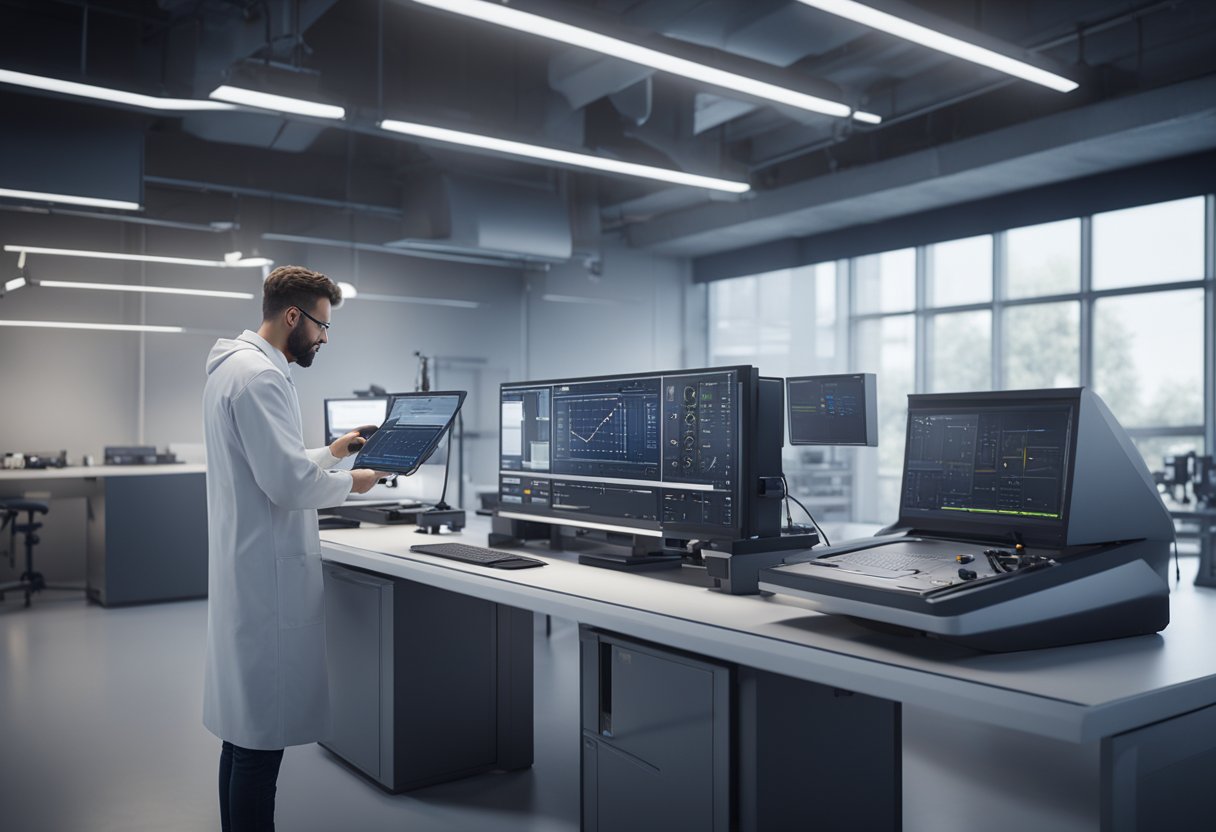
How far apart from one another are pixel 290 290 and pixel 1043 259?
24.3ft

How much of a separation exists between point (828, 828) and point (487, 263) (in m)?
7.83

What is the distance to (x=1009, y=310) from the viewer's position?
8.31 m

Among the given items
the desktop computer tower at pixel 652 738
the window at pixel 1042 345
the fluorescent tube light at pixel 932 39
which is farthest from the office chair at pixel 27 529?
the window at pixel 1042 345

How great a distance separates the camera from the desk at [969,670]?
137 centimetres

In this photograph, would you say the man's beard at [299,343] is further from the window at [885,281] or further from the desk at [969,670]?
the window at [885,281]

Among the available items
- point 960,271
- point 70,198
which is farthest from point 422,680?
point 960,271

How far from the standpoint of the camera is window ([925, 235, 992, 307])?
27.9 feet

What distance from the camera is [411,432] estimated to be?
3.05 m

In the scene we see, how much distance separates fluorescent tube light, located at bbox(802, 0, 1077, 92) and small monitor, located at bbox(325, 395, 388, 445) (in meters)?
2.58

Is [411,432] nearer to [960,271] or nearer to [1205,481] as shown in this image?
[1205,481]

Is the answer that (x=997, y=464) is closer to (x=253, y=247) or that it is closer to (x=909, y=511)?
(x=909, y=511)

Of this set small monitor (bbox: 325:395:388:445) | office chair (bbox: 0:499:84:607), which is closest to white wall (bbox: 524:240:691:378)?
office chair (bbox: 0:499:84:607)

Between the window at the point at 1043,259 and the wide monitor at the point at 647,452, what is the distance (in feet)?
20.4

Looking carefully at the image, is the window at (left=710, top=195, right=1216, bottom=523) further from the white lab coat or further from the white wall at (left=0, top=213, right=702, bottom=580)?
the white lab coat
